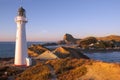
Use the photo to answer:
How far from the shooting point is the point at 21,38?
27.6 metres

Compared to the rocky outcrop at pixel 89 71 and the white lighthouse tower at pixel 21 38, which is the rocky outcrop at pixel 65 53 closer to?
the white lighthouse tower at pixel 21 38

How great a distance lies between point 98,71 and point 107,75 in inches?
45.6

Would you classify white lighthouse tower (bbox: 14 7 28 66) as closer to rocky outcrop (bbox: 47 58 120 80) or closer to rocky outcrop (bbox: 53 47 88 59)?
rocky outcrop (bbox: 47 58 120 80)

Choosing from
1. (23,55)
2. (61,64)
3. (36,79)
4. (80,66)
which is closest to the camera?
(36,79)

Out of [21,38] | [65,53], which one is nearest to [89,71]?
[21,38]

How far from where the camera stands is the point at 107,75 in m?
20.4

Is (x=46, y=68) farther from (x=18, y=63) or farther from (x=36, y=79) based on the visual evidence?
(x=18, y=63)

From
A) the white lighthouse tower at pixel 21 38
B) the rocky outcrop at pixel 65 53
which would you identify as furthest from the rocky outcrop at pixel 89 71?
the rocky outcrop at pixel 65 53

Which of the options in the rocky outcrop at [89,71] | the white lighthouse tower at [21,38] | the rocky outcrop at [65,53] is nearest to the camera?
the rocky outcrop at [89,71]

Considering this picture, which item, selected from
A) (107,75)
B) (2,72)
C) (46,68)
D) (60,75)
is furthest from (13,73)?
(107,75)

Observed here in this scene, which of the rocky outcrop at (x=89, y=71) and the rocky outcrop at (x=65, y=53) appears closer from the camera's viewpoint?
the rocky outcrop at (x=89, y=71)

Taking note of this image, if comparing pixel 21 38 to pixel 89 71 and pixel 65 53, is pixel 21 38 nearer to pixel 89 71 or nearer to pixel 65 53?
pixel 89 71

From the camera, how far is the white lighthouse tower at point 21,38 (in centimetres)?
2738

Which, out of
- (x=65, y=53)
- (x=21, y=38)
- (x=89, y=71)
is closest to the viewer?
(x=89, y=71)
